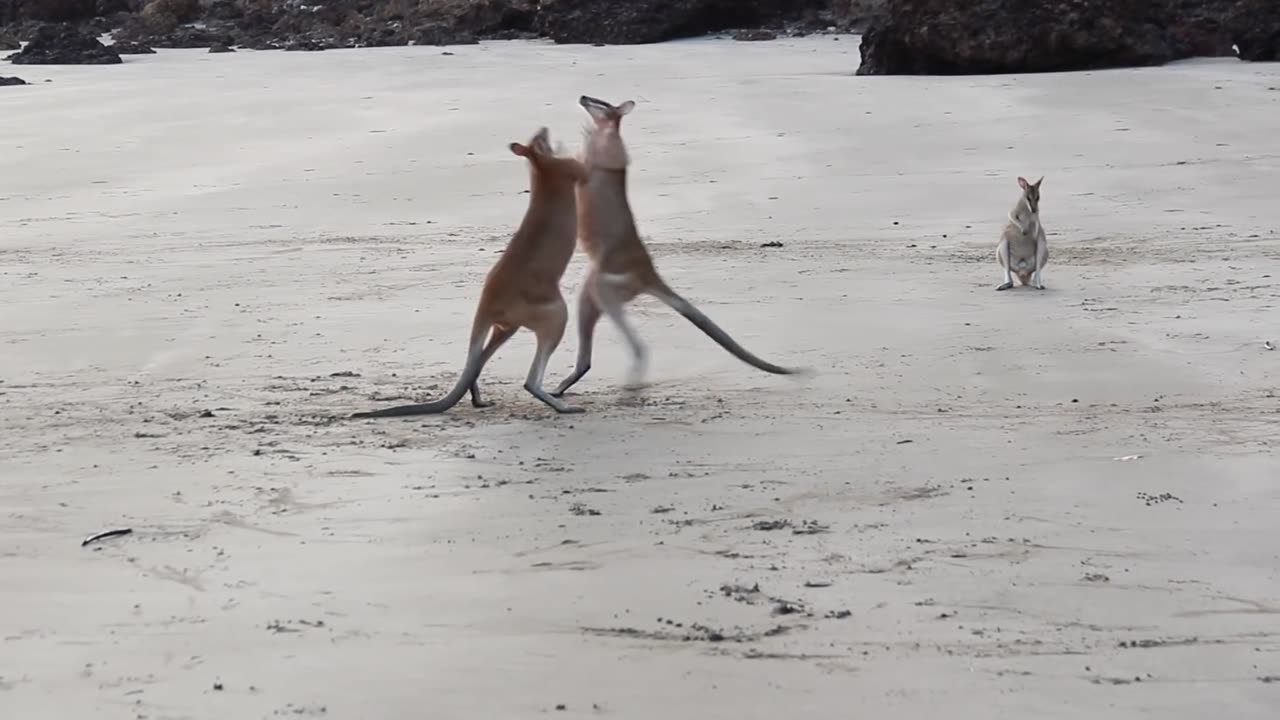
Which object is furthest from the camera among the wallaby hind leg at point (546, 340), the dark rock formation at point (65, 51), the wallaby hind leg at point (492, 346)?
the dark rock formation at point (65, 51)

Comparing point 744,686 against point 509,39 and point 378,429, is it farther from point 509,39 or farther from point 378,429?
point 509,39

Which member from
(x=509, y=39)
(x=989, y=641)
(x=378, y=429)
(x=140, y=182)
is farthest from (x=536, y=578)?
(x=509, y=39)

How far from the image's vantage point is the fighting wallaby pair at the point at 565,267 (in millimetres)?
4949

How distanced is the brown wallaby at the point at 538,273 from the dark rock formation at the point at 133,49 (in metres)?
18.3

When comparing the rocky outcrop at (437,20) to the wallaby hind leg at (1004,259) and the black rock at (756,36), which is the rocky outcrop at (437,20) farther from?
the wallaby hind leg at (1004,259)

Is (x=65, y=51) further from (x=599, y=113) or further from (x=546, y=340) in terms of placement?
(x=546, y=340)

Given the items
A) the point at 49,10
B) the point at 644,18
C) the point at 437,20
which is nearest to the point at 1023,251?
the point at 644,18

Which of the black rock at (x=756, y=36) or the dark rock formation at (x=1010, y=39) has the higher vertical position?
the dark rock formation at (x=1010, y=39)

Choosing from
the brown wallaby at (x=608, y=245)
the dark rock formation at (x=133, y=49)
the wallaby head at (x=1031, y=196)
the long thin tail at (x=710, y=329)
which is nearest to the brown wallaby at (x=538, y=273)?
the brown wallaby at (x=608, y=245)

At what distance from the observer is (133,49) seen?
22.4 metres

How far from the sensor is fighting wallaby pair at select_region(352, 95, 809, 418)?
16.2 feet

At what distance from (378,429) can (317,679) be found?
1.78 m

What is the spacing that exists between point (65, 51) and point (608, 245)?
16.8 meters

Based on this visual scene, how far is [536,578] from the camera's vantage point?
11.6 ft
